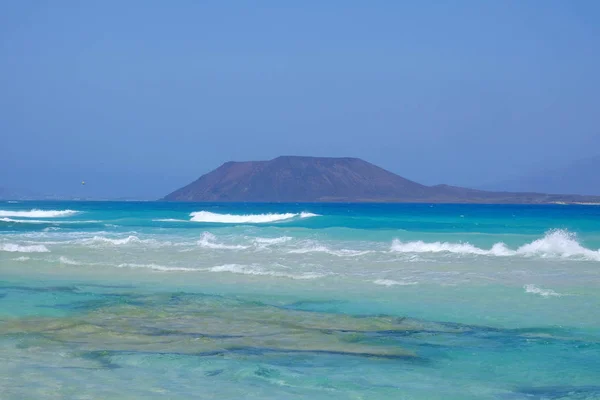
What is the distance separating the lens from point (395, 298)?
13.4 metres

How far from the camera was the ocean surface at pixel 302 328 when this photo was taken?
7484 millimetres

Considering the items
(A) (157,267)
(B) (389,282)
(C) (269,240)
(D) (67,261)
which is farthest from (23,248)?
(B) (389,282)

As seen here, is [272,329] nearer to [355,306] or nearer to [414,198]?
[355,306]

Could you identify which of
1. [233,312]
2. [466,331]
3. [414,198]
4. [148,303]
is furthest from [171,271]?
[414,198]

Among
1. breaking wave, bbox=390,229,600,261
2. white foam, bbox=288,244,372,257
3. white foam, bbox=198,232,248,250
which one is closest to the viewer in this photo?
breaking wave, bbox=390,229,600,261

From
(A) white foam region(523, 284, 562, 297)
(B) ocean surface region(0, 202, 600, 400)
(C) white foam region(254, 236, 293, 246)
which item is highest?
(C) white foam region(254, 236, 293, 246)

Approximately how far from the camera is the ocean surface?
748 cm

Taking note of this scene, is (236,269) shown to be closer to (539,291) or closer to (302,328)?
(539,291)

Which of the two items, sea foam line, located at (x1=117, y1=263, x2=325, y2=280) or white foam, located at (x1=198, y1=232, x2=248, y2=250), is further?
white foam, located at (x1=198, y1=232, x2=248, y2=250)

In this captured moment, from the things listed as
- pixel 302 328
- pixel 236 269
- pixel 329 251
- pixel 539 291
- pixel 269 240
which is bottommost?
pixel 302 328

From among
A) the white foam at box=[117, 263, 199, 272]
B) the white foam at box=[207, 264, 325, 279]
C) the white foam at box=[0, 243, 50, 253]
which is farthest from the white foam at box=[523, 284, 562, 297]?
the white foam at box=[0, 243, 50, 253]

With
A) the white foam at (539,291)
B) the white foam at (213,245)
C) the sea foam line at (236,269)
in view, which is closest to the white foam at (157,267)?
the sea foam line at (236,269)

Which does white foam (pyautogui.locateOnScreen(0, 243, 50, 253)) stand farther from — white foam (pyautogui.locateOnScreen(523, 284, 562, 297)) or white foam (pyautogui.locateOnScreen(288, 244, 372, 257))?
white foam (pyautogui.locateOnScreen(523, 284, 562, 297))

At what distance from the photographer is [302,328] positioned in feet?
33.8
